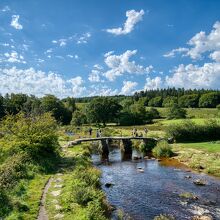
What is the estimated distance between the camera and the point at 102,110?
125 meters

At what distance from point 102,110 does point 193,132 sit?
195 ft

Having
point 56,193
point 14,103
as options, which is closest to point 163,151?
A: point 56,193

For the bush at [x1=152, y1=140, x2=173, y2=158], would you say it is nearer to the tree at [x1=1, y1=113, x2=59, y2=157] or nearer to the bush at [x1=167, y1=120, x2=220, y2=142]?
the bush at [x1=167, y1=120, x2=220, y2=142]

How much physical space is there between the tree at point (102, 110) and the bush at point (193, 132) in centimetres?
5682

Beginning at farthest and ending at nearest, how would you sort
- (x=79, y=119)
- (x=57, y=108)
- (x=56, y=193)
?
1. (x=57, y=108)
2. (x=79, y=119)
3. (x=56, y=193)

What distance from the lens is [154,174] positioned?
43.3 m

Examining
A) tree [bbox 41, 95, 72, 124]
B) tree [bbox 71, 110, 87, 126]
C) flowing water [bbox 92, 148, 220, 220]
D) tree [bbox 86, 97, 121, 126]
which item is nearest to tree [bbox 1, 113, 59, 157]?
flowing water [bbox 92, 148, 220, 220]

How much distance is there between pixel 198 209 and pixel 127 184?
11.1m

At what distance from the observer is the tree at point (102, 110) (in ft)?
407

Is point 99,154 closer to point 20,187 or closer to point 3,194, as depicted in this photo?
point 20,187

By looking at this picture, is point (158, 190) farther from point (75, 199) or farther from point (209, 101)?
point (209, 101)

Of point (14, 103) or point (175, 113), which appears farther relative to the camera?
point (14, 103)

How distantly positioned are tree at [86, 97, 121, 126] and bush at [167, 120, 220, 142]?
186ft

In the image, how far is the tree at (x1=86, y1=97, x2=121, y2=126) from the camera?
407 feet
